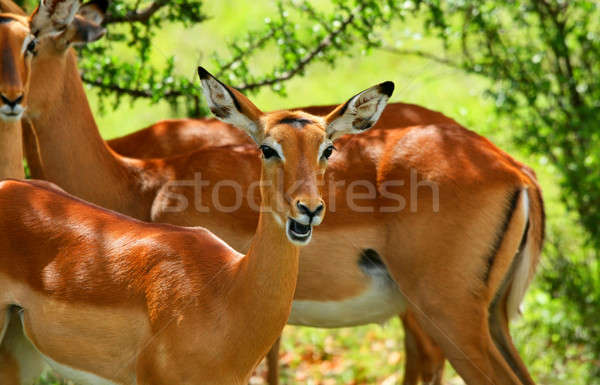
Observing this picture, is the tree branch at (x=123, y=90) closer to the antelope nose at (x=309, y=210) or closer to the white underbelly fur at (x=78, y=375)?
the white underbelly fur at (x=78, y=375)

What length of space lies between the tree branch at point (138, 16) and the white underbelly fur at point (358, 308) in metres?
2.21

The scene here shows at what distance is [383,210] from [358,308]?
618 mm

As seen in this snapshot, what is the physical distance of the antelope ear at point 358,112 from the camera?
13.4 ft

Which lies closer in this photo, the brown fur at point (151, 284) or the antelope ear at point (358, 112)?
the brown fur at point (151, 284)

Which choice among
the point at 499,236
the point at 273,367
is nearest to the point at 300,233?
the point at 499,236

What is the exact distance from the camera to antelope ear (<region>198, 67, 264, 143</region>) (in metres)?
3.99

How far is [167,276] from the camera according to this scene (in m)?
4.01


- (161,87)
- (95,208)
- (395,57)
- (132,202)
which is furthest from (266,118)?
(395,57)

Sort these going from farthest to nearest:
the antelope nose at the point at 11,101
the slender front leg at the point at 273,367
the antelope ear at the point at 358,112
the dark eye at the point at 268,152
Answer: the slender front leg at the point at 273,367 < the antelope nose at the point at 11,101 < the antelope ear at the point at 358,112 < the dark eye at the point at 268,152

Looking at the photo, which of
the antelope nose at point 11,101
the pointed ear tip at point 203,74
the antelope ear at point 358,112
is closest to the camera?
the pointed ear tip at point 203,74

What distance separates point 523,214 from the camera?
5.14m

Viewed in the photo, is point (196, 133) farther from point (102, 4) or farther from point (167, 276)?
point (167, 276)

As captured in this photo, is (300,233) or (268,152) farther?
(268,152)

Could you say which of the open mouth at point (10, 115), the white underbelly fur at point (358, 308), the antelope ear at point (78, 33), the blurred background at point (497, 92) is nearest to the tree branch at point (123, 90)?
the blurred background at point (497, 92)
